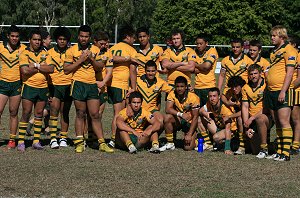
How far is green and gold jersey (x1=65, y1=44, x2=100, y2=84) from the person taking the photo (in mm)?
10750

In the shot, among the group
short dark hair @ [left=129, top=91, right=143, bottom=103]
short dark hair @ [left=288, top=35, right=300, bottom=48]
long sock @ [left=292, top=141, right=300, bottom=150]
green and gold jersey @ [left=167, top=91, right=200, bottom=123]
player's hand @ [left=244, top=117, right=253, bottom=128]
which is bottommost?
long sock @ [left=292, top=141, right=300, bottom=150]

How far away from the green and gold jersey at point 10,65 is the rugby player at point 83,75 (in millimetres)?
865

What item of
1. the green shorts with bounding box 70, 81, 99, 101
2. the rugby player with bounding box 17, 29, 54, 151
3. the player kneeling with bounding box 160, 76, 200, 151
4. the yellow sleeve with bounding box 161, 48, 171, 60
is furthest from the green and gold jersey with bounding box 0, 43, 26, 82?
the player kneeling with bounding box 160, 76, 200, 151

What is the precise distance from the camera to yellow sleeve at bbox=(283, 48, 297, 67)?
33.1ft

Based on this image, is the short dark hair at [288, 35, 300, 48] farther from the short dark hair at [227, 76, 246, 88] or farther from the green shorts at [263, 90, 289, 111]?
the green shorts at [263, 90, 289, 111]

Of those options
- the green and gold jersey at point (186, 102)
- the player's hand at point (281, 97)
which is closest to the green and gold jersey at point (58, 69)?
the green and gold jersey at point (186, 102)

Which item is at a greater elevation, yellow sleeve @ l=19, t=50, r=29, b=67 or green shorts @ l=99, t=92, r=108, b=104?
yellow sleeve @ l=19, t=50, r=29, b=67

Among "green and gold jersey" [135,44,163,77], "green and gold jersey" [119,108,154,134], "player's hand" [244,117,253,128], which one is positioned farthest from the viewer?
"green and gold jersey" [135,44,163,77]

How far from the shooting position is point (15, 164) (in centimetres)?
Answer: 970

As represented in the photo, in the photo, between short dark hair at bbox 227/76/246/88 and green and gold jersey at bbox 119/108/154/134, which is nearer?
green and gold jersey at bbox 119/108/154/134

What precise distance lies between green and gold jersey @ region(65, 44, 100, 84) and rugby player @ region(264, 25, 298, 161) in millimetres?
2872

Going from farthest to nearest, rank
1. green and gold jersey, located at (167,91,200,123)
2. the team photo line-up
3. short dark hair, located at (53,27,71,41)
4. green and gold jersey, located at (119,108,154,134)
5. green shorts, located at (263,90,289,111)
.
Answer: green and gold jersey, located at (167,91,200,123) < green and gold jersey, located at (119,108,154,134) < short dark hair, located at (53,27,71,41) < the team photo line-up < green shorts, located at (263,90,289,111)

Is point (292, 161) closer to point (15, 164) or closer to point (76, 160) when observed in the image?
point (76, 160)

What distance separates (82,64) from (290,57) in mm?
3366
